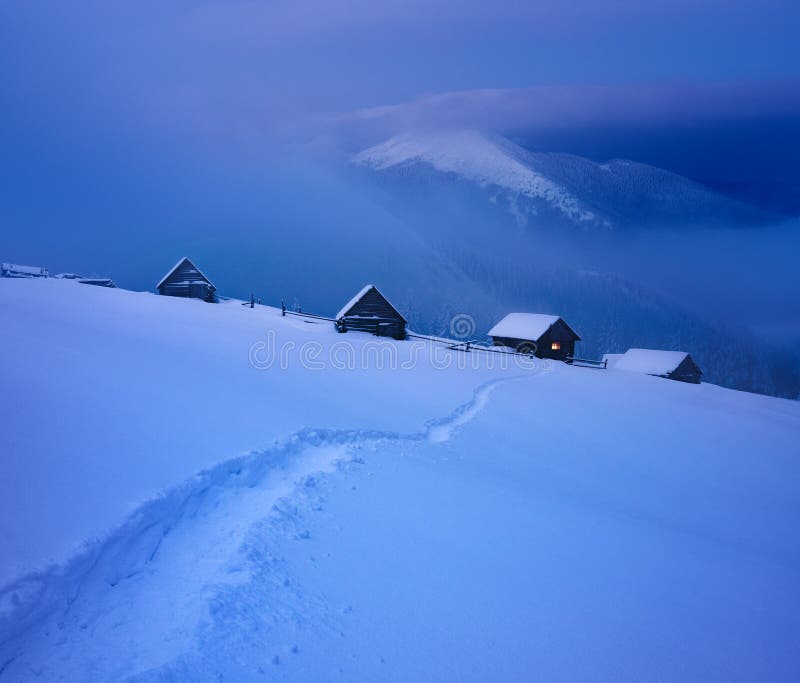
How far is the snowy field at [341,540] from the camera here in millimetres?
3781

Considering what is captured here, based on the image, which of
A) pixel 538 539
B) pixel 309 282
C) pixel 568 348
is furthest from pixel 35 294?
pixel 309 282

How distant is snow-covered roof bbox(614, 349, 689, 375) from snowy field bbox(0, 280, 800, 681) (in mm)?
24874

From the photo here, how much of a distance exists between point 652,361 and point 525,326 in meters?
12.9

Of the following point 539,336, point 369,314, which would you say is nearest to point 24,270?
point 369,314

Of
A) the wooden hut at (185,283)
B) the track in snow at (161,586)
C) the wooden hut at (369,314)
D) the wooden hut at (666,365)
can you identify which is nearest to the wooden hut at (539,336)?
the wooden hut at (666,365)

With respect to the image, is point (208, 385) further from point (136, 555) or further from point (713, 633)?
point (713, 633)

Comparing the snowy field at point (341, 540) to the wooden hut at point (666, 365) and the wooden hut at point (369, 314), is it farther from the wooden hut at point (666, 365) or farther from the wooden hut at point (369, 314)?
the wooden hut at point (666, 365)

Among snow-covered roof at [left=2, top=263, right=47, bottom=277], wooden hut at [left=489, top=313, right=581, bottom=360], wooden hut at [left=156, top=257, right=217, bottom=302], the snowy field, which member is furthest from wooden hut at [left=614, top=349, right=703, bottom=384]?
snow-covered roof at [left=2, top=263, right=47, bottom=277]

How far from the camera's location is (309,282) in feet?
269

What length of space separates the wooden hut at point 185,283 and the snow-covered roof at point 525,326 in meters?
27.1

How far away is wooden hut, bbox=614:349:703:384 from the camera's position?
34.3 m

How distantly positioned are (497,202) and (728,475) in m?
186

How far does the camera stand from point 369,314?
2888 cm

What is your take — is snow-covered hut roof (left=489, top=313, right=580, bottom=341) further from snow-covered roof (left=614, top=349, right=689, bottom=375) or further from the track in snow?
the track in snow
